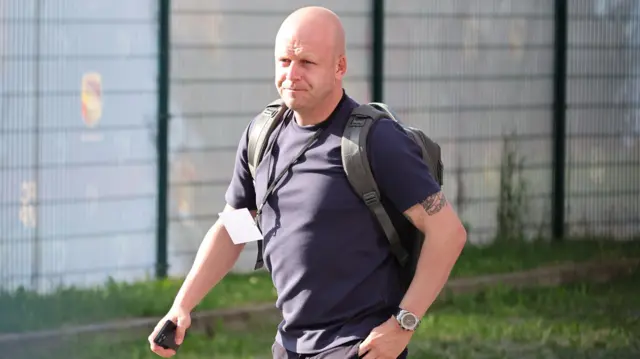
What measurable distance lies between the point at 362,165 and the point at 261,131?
46 cm

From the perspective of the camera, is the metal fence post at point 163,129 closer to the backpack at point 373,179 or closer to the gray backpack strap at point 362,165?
the backpack at point 373,179

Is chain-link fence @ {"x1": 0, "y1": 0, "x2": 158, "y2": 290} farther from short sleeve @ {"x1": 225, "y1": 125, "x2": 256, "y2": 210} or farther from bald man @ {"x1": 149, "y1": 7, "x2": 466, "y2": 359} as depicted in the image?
bald man @ {"x1": 149, "y1": 7, "x2": 466, "y2": 359}

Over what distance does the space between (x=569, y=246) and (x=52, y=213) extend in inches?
181

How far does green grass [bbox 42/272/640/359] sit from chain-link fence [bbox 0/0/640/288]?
1.52m

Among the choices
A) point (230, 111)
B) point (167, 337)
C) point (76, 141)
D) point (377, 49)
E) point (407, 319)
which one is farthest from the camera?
point (377, 49)

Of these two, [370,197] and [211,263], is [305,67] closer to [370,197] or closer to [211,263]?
[370,197]

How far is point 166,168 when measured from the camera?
1087 centimetres

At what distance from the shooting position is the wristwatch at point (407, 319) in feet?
14.3

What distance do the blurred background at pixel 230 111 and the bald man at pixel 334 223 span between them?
215 inches

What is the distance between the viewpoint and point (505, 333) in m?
9.46

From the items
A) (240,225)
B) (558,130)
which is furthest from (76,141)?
(240,225)

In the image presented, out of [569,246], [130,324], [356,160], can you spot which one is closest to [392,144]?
[356,160]

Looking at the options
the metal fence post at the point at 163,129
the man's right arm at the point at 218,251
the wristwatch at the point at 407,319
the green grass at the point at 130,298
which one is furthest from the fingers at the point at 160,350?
the metal fence post at the point at 163,129

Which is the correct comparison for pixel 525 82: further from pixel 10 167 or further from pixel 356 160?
pixel 356 160
